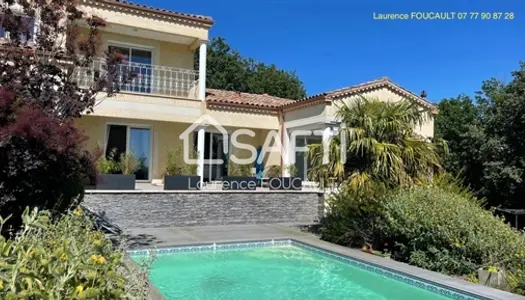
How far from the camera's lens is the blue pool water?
348 inches

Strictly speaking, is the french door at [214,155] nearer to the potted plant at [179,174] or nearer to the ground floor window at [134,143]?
the potted plant at [179,174]

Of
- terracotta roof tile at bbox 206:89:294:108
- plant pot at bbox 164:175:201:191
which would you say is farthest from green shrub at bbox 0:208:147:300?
terracotta roof tile at bbox 206:89:294:108

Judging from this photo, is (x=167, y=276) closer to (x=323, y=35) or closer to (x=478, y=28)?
(x=478, y=28)

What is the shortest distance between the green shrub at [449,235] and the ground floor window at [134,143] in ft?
45.2

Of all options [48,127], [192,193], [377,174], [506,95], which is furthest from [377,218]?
[506,95]

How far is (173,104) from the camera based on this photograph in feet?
65.6

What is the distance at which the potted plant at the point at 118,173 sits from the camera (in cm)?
1633

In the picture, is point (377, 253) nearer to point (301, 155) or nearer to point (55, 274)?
point (55, 274)

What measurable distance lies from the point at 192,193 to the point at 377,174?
748 centimetres

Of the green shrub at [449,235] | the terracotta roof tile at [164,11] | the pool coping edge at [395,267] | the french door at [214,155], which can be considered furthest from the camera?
the french door at [214,155]

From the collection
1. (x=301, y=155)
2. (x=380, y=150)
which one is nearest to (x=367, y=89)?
(x=301, y=155)

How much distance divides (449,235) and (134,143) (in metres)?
16.0

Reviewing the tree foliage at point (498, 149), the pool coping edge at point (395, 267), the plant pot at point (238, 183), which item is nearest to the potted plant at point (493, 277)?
the pool coping edge at point (395, 267)

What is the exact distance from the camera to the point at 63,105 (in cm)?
1007
